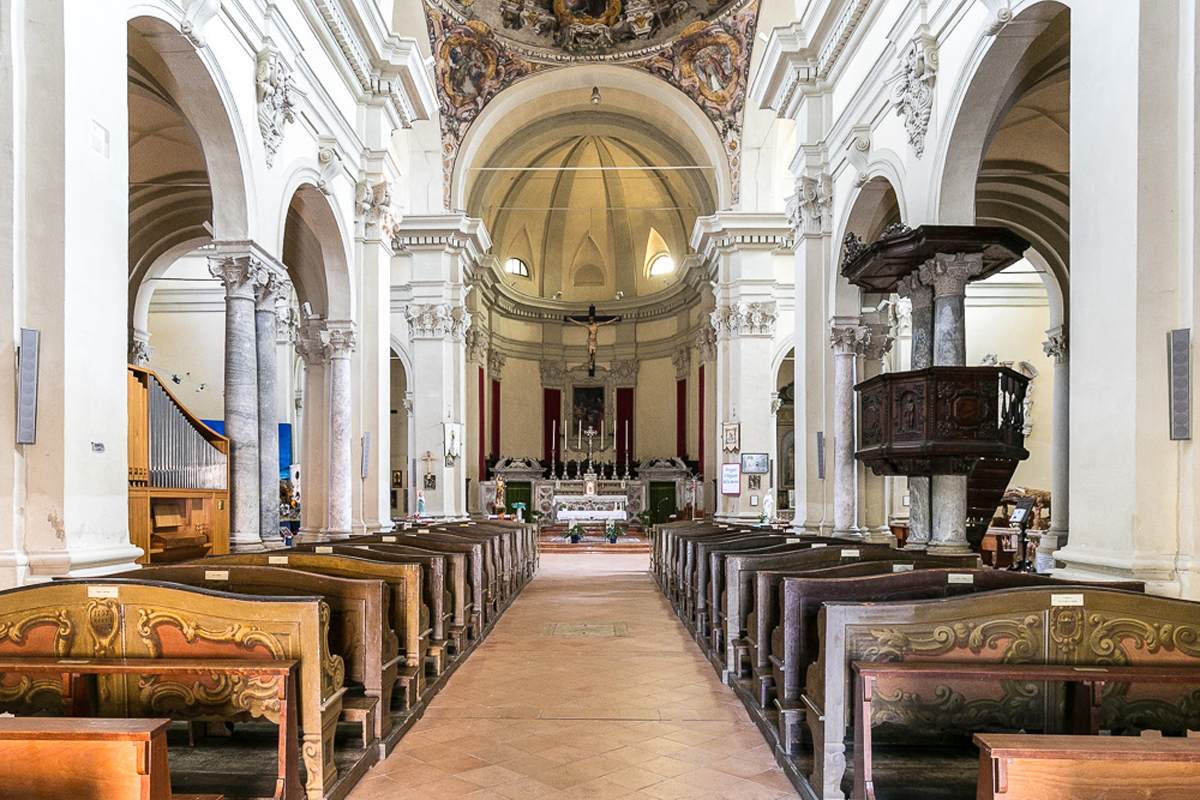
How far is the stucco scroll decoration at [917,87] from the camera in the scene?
8031 millimetres

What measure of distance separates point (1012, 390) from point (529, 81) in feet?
50.5

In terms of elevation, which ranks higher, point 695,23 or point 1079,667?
point 695,23

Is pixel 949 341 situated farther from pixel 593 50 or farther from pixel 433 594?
pixel 593 50

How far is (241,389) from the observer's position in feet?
27.2

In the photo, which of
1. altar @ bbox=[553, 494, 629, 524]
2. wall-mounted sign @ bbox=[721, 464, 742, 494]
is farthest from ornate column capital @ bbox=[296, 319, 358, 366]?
altar @ bbox=[553, 494, 629, 524]

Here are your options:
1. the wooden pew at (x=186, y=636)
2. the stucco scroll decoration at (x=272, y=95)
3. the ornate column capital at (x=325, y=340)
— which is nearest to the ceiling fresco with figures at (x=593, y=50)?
Result: the ornate column capital at (x=325, y=340)

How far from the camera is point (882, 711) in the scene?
3.56 meters

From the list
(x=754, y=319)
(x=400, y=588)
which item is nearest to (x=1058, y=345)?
(x=754, y=319)

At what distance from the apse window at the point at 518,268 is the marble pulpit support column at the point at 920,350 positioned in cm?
2000

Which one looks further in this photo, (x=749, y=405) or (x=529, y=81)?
(x=529, y=81)

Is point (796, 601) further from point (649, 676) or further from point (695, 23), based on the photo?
point (695, 23)

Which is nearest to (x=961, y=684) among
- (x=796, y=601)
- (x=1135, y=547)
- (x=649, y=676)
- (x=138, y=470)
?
(x=796, y=601)

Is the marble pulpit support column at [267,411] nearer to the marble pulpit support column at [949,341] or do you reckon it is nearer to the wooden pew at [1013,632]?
the marble pulpit support column at [949,341]

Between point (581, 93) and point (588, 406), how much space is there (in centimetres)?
957
